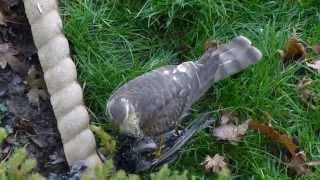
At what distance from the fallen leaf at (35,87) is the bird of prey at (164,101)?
1.75ft

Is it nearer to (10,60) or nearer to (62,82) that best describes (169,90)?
(62,82)

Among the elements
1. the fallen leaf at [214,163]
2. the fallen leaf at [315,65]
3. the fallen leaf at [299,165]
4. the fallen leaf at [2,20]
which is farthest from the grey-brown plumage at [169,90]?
the fallen leaf at [2,20]

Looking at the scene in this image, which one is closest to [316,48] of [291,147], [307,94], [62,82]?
[307,94]

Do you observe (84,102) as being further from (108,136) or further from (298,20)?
(298,20)

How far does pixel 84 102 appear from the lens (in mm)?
3668

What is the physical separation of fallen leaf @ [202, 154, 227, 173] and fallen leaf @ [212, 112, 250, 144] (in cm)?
11

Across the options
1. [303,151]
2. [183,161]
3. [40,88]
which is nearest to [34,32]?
[40,88]

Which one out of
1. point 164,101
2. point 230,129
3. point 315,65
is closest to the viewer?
point 164,101

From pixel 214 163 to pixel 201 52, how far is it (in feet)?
2.15

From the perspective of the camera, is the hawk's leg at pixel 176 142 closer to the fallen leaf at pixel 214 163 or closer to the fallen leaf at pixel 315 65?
the fallen leaf at pixel 214 163

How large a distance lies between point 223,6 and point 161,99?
2.62 feet

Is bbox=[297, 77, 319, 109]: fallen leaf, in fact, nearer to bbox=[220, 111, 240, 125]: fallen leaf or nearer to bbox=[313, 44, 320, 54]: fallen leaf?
bbox=[313, 44, 320, 54]: fallen leaf

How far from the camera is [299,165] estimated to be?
3494mm

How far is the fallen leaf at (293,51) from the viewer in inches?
152
